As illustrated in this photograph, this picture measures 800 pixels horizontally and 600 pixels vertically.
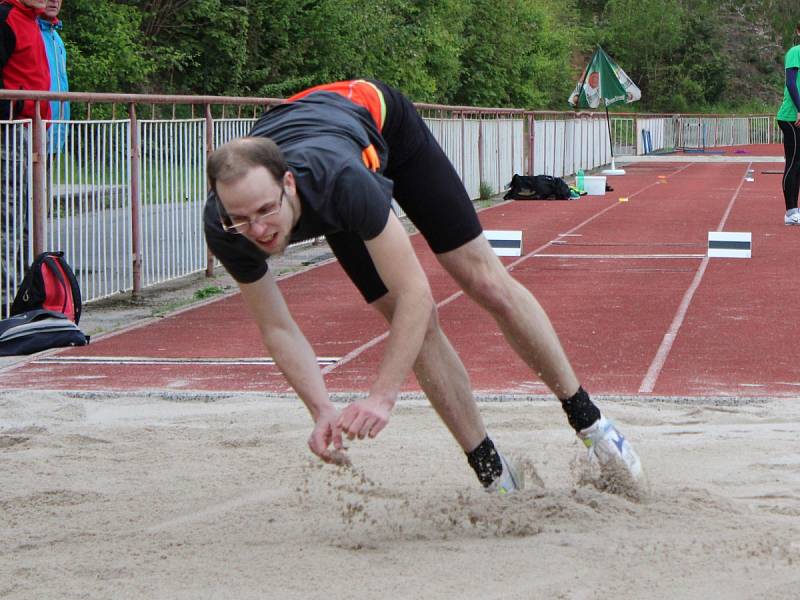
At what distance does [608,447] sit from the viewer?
4145 millimetres

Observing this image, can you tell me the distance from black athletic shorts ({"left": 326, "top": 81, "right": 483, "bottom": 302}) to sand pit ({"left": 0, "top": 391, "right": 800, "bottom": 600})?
75 centimetres

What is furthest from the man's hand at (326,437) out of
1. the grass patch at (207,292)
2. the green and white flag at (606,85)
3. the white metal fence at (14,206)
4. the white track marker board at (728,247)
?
the green and white flag at (606,85)

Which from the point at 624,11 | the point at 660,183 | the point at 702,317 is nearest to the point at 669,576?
the point at 702,317

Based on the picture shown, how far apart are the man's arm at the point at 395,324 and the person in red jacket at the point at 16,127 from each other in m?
4.80

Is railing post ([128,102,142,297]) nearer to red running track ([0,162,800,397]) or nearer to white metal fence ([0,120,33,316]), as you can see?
red running track ([0,162,800,397])

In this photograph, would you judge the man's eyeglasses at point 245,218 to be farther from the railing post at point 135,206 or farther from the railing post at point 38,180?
the railing post at point 135,206

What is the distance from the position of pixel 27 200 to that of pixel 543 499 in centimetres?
461

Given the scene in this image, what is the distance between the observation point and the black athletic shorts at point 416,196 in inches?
151

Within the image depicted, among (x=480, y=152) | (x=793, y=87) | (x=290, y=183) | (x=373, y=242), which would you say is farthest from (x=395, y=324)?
(x=480, y=152)

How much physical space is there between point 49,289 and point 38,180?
0.70m

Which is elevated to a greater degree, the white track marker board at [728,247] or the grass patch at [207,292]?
the grass patch at [207,292]

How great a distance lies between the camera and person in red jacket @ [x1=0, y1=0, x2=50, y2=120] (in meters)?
7.86

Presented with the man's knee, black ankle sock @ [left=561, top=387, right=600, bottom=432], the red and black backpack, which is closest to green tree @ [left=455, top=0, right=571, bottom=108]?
the red and black backpack

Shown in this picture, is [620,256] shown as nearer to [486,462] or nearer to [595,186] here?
[486,462]
